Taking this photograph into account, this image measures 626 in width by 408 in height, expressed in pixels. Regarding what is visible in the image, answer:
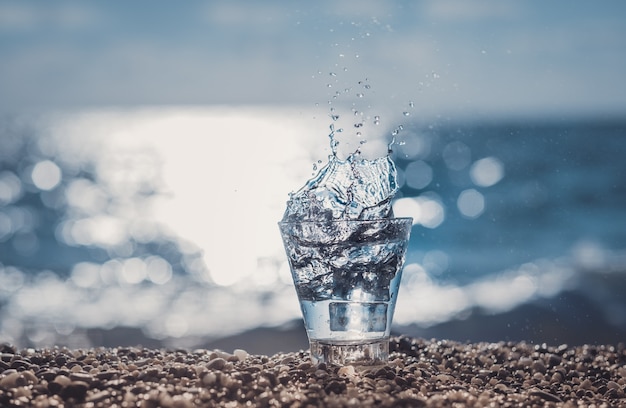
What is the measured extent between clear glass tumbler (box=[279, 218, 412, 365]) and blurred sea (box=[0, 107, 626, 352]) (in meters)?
0.53

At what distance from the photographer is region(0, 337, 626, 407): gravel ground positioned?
2.45 meters

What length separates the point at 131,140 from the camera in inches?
1225

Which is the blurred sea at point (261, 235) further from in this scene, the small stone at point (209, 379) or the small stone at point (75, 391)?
the small stone at point (75, 391)

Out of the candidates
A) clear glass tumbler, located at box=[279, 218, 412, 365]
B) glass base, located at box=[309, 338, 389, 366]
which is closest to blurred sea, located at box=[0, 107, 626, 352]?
clear glass tumbler, located at box=[279, 218, 412, 365]

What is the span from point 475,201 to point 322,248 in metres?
16.5

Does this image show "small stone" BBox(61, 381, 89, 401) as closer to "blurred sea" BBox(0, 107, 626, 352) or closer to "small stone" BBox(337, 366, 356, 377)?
"small stone" BBox(337, 366, 356, 377)

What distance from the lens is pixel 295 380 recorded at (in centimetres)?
272

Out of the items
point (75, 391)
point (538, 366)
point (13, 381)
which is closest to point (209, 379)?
point (75, 391)

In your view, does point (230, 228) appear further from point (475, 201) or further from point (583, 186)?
point (583, 186)

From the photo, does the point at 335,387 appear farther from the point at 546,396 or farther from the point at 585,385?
the point at 585,385

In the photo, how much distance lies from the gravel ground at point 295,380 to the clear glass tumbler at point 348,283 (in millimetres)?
100

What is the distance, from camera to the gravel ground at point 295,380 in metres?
2.45

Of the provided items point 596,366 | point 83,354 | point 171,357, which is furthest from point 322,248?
point 596,366

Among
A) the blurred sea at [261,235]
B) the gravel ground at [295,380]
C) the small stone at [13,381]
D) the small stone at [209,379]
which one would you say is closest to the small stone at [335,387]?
the gravel ground at [295,380]
